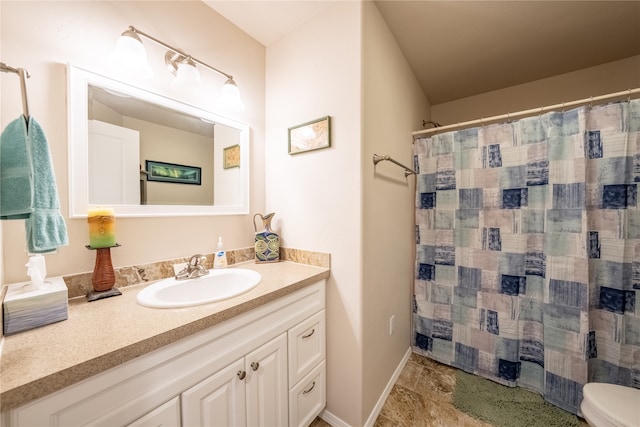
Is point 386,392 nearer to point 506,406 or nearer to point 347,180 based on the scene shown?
point 506,406

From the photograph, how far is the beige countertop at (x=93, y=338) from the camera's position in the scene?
479mm

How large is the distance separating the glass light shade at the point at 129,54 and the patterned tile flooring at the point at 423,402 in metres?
2.03

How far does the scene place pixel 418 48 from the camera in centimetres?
169

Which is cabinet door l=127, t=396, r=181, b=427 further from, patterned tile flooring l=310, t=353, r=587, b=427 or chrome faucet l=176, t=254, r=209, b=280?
patterned tile flooring l=310, t=353, r=587, b=427

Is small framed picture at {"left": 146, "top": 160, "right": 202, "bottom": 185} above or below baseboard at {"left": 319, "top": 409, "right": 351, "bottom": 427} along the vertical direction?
above

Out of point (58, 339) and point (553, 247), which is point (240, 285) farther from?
point (553, 247)

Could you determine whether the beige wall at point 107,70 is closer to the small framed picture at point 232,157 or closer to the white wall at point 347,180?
the small framed picture at point 232,157

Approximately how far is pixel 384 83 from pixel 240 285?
58.3 inches

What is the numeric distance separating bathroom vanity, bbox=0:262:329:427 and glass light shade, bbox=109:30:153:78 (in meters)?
0.97

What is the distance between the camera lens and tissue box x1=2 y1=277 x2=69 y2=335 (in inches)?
24.8

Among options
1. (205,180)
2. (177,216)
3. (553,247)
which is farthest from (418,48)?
(177,216)

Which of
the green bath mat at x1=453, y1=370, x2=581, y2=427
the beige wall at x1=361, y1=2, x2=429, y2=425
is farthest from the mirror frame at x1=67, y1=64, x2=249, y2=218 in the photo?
the green bath mat at x1=453, y1=370, x2=581, y2=427

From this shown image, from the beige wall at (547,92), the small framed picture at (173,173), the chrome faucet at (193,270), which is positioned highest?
the beige wall at (547,92)

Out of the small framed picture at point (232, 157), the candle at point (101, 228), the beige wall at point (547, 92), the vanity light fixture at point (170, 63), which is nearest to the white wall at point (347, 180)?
the small framed picture at point (232, 157)
